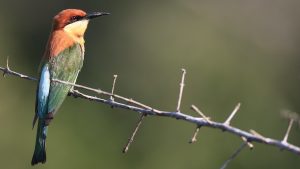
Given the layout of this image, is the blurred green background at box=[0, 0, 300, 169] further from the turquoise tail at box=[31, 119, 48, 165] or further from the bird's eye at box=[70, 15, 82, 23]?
the turquoise tail at box=[31, 119, 48, 165]

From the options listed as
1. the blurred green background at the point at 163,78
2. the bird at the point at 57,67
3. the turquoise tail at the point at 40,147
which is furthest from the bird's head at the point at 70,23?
the blurred green background at the point at 163,78

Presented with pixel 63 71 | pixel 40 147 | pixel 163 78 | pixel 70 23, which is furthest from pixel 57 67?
pixel 163 78

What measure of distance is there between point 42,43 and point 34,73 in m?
0.35

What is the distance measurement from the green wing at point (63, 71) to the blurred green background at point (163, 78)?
189 centimetres

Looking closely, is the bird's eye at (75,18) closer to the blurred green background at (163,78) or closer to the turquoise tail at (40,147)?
the turquoise tail at (40,147)

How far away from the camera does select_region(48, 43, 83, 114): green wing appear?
385 centimetres

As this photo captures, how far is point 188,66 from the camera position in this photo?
797 centimetres

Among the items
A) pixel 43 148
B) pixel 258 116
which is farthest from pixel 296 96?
pixel 43 148

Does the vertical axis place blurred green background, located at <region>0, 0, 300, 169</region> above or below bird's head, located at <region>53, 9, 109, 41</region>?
below

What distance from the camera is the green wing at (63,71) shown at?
3.85m

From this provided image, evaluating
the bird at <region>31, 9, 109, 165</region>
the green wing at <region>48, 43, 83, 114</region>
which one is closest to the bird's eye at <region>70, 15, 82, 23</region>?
the bird at <region>31, 9, 109, 165</region>

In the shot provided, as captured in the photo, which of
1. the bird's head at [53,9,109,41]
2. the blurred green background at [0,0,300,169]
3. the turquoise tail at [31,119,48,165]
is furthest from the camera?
the blurred green background at [0,0,300,169]

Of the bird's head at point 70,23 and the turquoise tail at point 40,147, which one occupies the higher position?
the bird's head at point 70,23

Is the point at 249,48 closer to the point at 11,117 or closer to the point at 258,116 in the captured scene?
the point at 258,116
